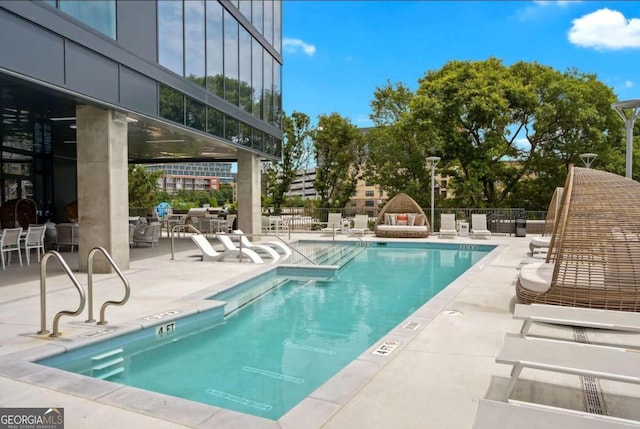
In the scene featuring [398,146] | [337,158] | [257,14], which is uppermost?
[257,14]

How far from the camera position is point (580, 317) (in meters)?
4.20

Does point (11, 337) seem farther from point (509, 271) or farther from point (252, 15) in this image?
point (252, 15)

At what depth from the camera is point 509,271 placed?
383 inches

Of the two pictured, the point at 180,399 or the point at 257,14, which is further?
the point at 257,14

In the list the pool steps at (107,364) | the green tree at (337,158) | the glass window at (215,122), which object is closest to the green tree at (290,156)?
the green tree at (337,158)

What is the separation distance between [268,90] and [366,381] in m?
15.2

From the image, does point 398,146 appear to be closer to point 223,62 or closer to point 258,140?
point 258,140

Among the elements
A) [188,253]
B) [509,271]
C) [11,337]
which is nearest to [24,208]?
[188,253]

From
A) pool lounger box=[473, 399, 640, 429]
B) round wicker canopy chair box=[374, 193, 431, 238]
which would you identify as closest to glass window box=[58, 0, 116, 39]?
pool lounger box=[473, 399, 640, 429]

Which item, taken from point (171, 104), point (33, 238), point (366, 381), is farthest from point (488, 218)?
point (366, 381)

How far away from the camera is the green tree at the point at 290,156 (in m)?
29.1

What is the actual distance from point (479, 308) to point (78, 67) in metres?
7.35

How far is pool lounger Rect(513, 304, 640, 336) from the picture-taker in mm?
3950

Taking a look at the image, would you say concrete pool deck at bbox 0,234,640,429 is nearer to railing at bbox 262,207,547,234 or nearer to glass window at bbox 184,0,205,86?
glass window at bbox 184,0,205,86
